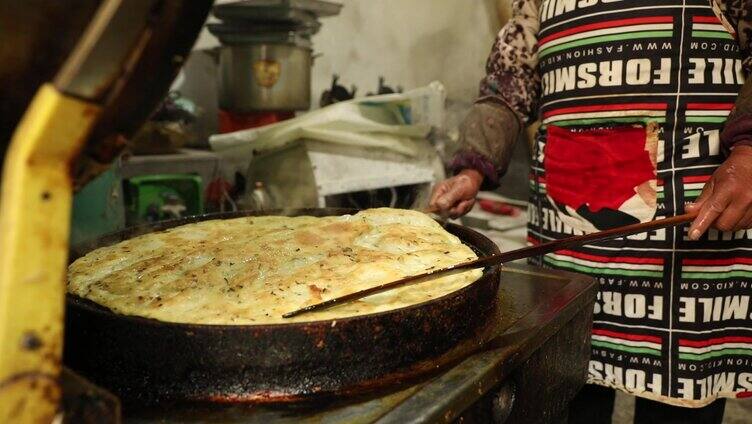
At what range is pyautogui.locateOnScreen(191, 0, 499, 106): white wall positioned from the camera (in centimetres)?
512

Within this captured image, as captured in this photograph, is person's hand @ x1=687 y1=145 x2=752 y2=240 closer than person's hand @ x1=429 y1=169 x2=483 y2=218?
Yes

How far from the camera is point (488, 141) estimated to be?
7.03ft

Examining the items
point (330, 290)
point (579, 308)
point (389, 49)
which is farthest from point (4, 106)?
point (389, 49)

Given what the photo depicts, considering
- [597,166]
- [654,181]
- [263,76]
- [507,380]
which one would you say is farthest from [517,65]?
[263,76]

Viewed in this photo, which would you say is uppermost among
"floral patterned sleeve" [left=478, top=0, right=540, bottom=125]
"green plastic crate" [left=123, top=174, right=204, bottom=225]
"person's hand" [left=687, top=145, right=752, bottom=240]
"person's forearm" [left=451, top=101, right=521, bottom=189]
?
"floral patterned sleeve" [left=478, top=0, right=540, bottom=125]

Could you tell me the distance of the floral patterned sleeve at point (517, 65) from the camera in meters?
2.18

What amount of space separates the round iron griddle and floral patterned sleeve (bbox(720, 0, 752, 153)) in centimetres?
105

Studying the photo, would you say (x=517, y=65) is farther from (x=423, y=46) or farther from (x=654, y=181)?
(x=423, y=46)

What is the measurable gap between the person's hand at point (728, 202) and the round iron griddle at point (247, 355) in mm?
Answer: 784

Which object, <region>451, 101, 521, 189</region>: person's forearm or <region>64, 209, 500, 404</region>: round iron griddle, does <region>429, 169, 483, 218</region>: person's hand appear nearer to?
<region>451, 101, 521, 189</region>: person's forearm

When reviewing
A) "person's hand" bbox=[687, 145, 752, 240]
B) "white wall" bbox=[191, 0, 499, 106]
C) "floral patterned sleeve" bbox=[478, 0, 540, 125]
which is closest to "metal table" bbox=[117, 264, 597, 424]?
"person's hand" bbox=[687, 145, 752, 240]

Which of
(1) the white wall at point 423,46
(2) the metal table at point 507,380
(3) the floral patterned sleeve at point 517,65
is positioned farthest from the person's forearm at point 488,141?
(1) the white wall at point 423,46

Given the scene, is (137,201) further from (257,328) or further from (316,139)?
(257,328)

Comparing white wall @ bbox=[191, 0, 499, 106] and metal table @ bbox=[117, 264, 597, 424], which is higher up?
white wall @ bbox=[191, 0, 499, 106]
